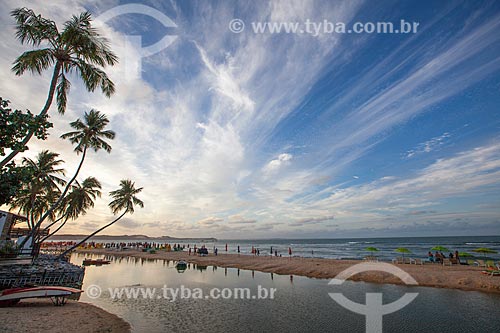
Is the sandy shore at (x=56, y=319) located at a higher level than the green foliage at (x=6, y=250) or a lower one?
lower

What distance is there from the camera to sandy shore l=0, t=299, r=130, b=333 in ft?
37.5

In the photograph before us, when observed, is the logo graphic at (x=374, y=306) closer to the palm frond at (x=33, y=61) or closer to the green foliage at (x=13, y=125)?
the green foliage at (x=13, y=125)

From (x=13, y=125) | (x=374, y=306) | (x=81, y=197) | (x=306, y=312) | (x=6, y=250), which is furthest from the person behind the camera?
(x=81, y=197)

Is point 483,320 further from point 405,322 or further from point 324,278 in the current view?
point 324,278

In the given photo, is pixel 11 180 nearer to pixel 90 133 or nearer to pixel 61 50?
pixel 61 50

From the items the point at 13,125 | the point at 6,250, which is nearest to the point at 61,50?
the point at 13,125

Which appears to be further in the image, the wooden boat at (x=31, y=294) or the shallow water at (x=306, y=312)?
the wooden boat at (x=31, y=294)

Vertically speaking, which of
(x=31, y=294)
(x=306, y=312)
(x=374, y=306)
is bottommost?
(x=306, y=312)

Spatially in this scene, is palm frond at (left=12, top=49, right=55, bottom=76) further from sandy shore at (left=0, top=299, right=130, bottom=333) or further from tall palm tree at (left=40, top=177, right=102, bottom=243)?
tall palm tree at (left=40, top=177, right=102, bottom=243)

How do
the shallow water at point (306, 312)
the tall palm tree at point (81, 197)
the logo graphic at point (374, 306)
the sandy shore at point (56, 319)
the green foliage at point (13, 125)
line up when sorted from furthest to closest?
1. the tall palm tree at point (81, 197)
2. the logo graphic at point (374, 306)
3. the shallow water at point (306, 312)
4. the sandy shore at point (56, 319)
5. the green foliage at point (13, 125)

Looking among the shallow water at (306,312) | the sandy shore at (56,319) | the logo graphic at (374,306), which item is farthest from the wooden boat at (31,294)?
the logo graphic at (374,306)

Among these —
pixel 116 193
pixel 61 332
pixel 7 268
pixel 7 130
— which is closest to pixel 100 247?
Answer: pixel 116 193

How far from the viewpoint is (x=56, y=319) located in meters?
→ 12.8

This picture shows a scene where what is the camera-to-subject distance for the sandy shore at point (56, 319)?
1143 cm
